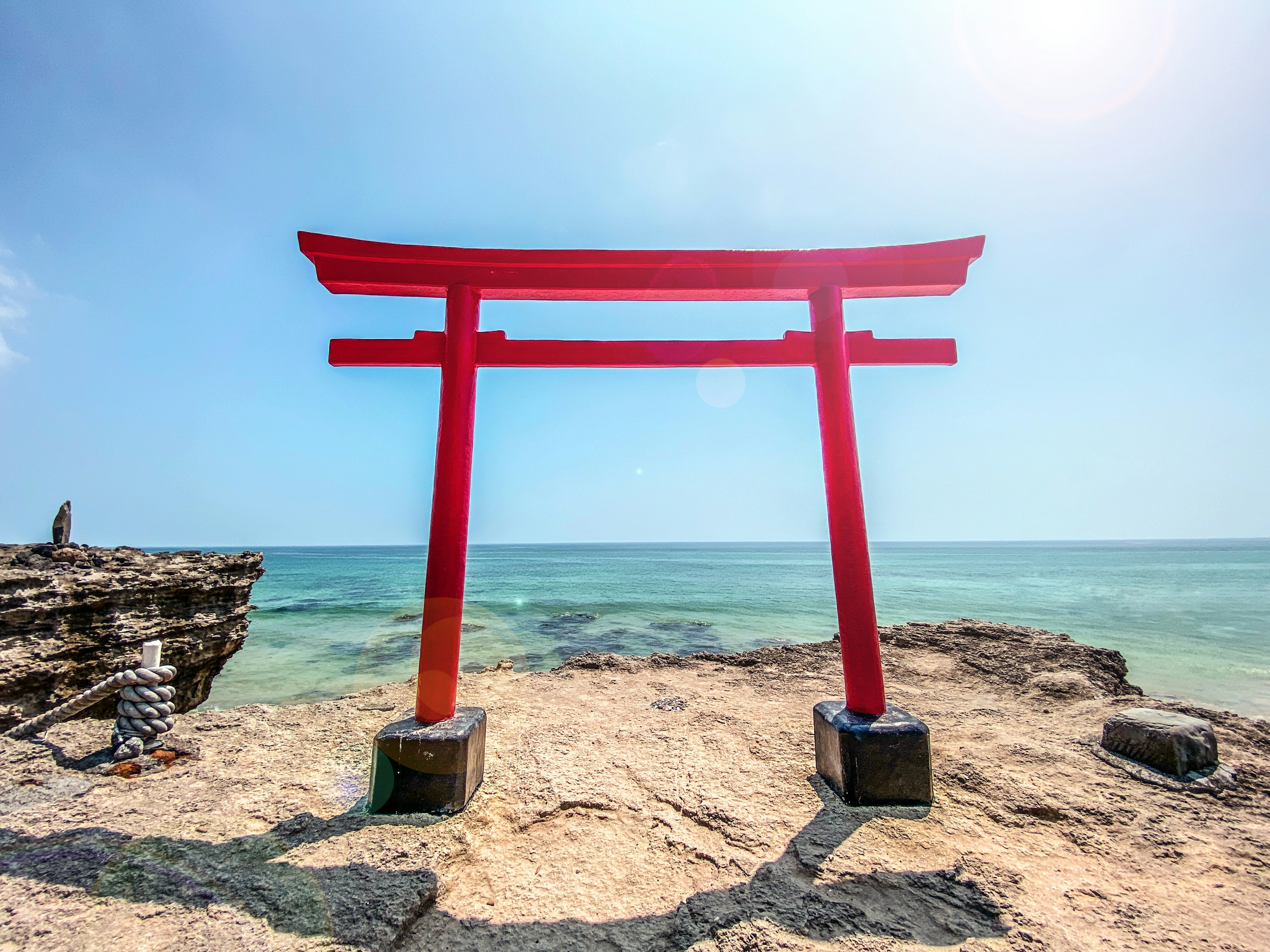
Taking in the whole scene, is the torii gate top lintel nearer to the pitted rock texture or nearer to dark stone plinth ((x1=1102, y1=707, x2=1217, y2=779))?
dark stone plinth ((x1=1102, y1=707, x2=1217, y2=779))

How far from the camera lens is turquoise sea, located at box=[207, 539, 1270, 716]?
10344 mm

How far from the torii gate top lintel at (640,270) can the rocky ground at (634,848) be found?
348 centimetres

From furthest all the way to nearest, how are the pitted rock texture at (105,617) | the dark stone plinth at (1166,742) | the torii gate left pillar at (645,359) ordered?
the pitted rock texture at (105,617) < the dark stone plinth at (1166,742) < the torii gate left pillar at (645,359)

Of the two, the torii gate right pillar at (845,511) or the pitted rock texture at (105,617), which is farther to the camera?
the pitted rock texture at (105,617)

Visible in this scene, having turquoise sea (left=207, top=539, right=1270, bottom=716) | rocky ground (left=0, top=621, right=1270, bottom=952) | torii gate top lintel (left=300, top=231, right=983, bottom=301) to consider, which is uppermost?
torii gate top lintel (left=300, top=231, right=983, bottom=301)

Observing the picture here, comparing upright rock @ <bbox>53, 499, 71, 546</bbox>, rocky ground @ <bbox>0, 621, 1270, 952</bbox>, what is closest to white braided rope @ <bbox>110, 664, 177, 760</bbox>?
rocky ground @ <bbox>0, 621, 1270, 952</bbox>

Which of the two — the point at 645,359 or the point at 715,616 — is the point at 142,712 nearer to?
the point at 645,359

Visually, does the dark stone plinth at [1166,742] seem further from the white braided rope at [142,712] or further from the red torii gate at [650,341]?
the white braided rope at [142,712]

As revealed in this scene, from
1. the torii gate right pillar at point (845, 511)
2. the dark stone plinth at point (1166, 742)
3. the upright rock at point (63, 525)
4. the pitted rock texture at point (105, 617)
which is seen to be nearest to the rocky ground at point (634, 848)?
the dark stone plinth at point (1166, 742)

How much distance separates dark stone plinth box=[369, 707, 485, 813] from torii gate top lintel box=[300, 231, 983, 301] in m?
3.05

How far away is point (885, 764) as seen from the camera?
2939mm

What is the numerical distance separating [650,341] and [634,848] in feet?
10.8

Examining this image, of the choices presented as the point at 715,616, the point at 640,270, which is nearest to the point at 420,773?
the point at 640,270

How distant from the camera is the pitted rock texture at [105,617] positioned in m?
4.60
